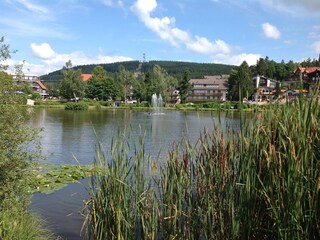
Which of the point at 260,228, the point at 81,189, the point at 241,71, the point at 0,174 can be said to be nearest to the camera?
the point at 260,228

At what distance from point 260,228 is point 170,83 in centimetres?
10479

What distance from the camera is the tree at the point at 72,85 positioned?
97944mm

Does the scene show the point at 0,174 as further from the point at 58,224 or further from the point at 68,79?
the point at 68,79

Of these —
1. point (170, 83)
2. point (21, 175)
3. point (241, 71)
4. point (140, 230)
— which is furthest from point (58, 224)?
point (170, 83)

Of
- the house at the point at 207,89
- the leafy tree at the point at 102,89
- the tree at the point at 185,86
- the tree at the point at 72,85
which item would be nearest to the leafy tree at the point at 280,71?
the house at the point at 207,89

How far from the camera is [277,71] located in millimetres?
131875

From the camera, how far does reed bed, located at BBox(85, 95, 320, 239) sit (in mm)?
4840

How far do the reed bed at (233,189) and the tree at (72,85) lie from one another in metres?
93.7

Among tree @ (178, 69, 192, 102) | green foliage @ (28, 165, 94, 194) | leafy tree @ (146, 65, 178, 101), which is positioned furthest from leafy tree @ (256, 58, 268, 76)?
green foliage @ (28, 165, 94, 194)

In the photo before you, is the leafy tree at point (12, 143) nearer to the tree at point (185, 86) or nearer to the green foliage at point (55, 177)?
the green foliage at point (55, 177)

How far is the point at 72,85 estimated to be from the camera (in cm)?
9762

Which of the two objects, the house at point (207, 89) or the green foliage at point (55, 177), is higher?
the house at point (207, 89)

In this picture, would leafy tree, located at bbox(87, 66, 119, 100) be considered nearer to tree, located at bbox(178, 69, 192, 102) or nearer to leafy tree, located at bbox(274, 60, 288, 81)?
tree, located at bbox(178, 69, 192, 102)

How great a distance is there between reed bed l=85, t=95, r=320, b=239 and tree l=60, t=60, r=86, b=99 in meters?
93.7
